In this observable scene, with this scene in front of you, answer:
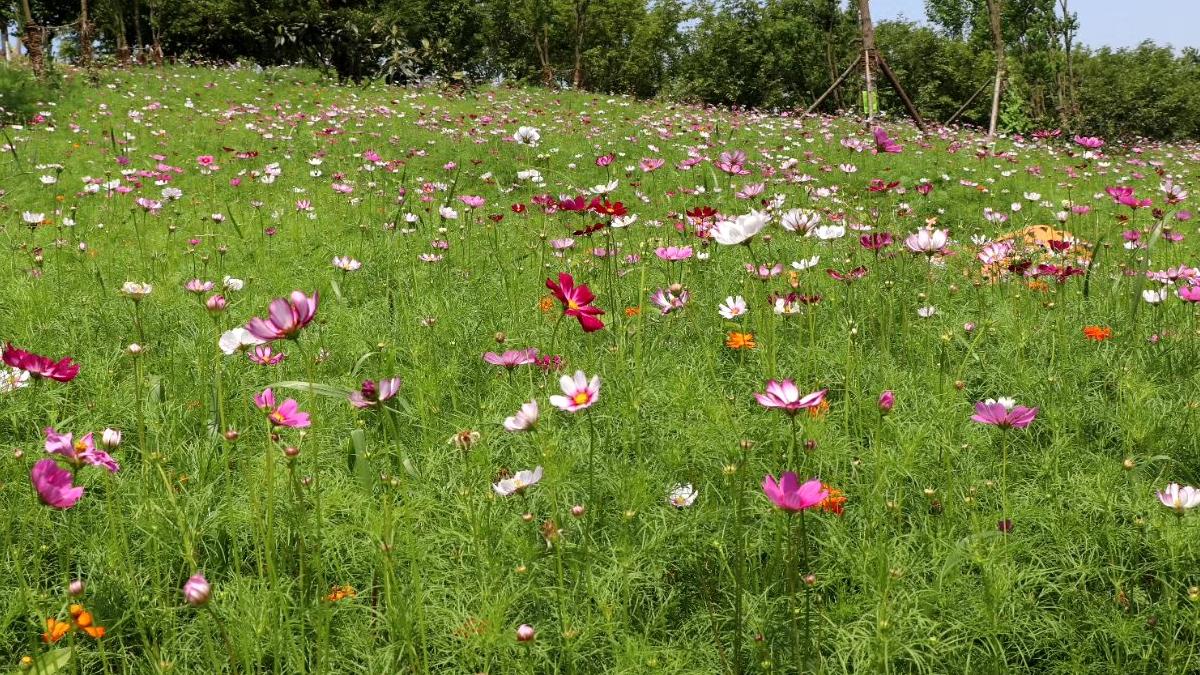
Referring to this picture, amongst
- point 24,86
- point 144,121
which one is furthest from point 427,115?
point 24,86

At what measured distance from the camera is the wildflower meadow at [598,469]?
1.20 metres

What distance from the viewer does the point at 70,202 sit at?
502cm

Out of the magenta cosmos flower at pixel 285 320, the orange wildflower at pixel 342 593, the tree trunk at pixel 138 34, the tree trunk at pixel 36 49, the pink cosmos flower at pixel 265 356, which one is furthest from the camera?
the tree trunk at pixel 138 34

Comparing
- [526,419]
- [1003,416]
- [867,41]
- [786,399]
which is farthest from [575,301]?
[867,41]

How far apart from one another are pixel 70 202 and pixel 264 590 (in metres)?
5.06

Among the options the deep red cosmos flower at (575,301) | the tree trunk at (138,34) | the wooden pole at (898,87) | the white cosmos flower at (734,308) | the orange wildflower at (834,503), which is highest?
the tree trunk at (138,34)

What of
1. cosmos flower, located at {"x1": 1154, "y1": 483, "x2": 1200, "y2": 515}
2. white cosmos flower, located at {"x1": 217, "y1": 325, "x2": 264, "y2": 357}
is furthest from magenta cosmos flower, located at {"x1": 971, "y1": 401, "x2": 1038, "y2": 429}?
white cosmos flower, located at {"x1": 217, "y1": 325, "x2": 264, "y2": 357}

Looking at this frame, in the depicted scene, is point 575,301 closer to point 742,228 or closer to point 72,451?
point 742,228

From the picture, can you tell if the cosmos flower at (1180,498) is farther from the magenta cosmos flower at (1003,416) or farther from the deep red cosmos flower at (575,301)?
the deep red cosmos flower at (575,301)

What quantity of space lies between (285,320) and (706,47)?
4011 centimetres

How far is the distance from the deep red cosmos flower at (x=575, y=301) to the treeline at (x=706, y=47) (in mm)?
17393

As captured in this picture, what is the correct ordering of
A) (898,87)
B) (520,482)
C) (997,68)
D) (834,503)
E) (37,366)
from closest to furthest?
(37,366) < (520,482) < (834,503) < (898,87) < (997,68)

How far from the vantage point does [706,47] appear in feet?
124

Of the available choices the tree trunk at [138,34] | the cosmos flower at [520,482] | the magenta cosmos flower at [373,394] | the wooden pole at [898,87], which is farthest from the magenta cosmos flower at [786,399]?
the tree trunk at [138,34]
